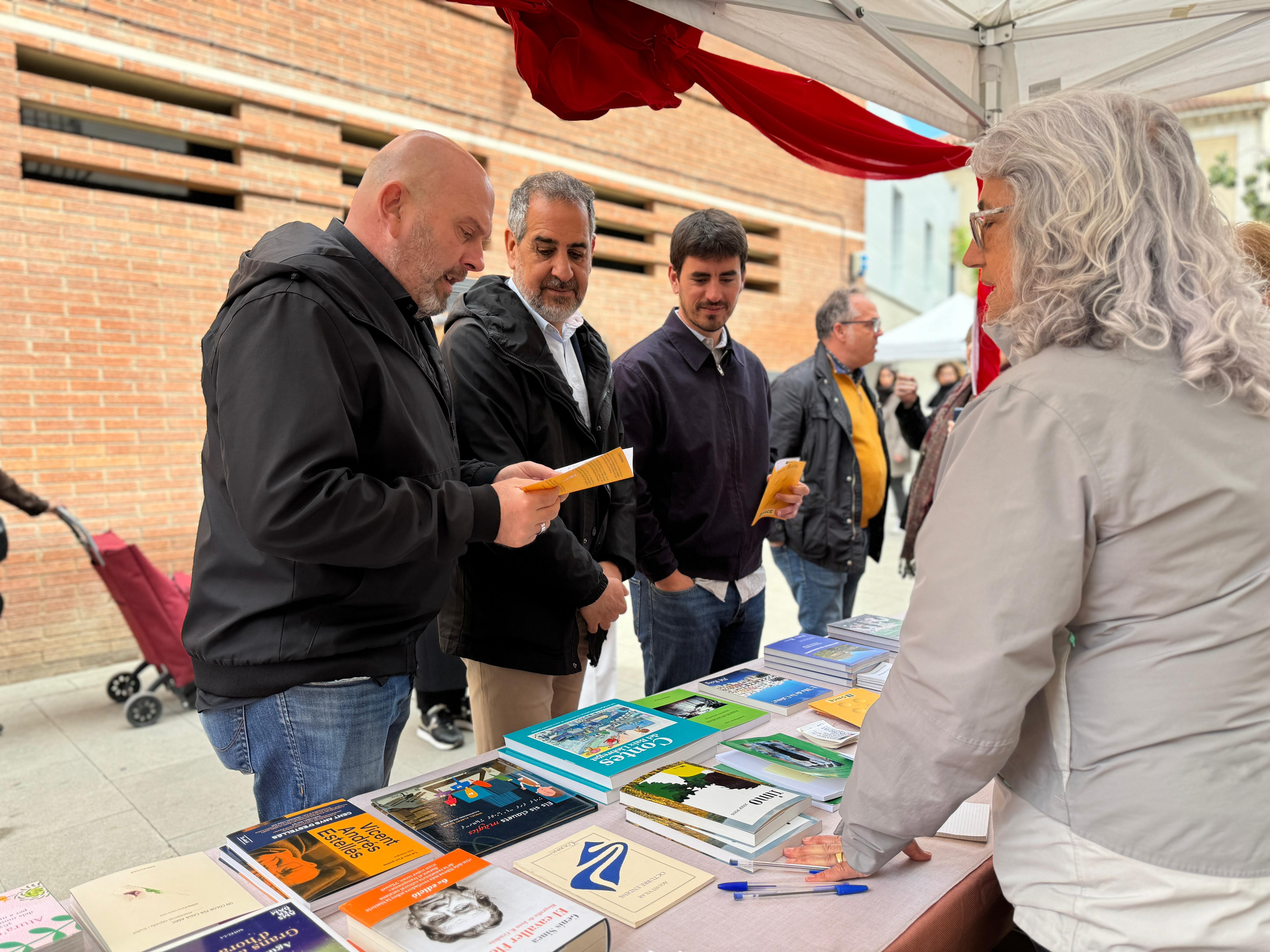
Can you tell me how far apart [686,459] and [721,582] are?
1.29 ft

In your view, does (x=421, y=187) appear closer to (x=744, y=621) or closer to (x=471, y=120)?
(x=744, y=621)

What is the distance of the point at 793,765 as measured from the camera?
1.54 metres

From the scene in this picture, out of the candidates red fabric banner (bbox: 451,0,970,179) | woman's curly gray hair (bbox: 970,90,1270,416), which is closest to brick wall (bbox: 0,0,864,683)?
red fabric banner (bbox: 451,0,970,179)

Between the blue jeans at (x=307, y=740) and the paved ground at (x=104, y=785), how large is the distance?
5.95 feet

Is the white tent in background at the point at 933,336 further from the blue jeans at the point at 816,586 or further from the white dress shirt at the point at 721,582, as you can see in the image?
the white dress shirt at the point at 721,582

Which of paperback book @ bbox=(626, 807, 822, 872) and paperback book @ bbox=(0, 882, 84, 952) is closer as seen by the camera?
paperback book @ bbox=(0, 882, 84, 952)

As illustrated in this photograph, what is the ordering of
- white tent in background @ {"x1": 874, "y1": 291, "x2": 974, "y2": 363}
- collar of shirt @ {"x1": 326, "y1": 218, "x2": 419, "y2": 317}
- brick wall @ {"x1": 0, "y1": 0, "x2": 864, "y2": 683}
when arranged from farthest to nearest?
white tent in background @ {"x1": 874, "y1": 291, "x2": 974, "y2": 363} → brick wall @ {"x1": 0, "y1": 0, "x2": 864, "y2": 683} → collar of shirt @ {"x1": 326, "y1": 218, "x2": 419, "y2": 317}

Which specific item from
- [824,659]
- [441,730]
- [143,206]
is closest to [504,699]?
[824,659]

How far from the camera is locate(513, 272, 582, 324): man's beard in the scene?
2.19 meters

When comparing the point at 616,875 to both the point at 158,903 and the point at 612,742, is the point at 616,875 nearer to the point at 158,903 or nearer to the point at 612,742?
the point at 612,742

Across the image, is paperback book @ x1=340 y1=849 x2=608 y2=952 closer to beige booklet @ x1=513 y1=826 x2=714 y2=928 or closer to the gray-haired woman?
beige booklet @ x1=513 y1=826 x2=714 y2=928

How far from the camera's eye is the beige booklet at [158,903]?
1.01 m

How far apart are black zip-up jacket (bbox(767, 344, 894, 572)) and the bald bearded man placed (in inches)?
81.4

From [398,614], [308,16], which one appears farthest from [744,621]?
[308,16]
